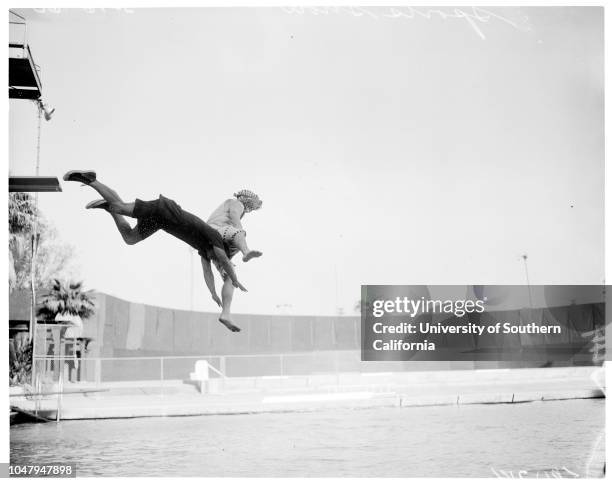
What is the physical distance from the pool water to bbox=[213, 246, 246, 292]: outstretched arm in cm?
152

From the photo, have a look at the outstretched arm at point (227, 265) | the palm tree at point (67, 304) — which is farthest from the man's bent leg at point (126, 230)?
the palm tree at point (67, 304)

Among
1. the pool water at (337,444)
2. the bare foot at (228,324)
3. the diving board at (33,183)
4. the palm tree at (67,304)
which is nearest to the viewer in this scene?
the pool water at (337,444)

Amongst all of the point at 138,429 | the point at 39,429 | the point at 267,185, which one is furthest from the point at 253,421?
the point at 267,185

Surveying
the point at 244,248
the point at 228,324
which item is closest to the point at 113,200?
the point at 244,248

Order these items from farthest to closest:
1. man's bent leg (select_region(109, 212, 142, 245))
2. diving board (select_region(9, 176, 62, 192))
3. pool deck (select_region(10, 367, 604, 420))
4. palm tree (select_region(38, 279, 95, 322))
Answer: pool deck (select_region(10, 367, 604, 420)) → palm tree (select_region(38, 279, 95, 322)) → man's bent leg (select_region(109, 212, 142, 245)) → diving board (select_region(9, 176, 62, 192))

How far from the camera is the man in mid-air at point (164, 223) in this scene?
7934 millimetres

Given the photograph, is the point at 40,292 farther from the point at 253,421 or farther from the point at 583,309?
the point at 583,309

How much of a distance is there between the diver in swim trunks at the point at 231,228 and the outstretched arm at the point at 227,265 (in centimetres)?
4

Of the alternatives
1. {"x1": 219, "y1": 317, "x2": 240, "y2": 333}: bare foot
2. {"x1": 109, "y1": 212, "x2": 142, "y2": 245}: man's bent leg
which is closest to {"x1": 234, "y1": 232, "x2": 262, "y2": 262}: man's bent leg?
{"x1": 219, "y1": 317, "x2": 240, "y2": 333}: bare foot

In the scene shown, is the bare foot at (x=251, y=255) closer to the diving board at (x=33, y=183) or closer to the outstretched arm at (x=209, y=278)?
the outstretched arm at (x=209, y=278)

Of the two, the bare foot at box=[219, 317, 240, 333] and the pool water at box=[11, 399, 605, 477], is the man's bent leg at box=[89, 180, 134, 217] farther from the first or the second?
the pool water at box=[11, 399, 605, 477]

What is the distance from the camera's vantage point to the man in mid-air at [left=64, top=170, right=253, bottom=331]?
26.0 feet

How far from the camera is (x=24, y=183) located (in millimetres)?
7742

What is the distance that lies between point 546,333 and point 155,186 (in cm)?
369
